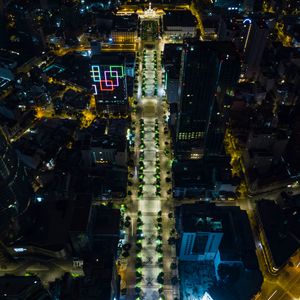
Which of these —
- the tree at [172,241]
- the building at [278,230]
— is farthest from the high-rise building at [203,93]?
the tree at [172,241]

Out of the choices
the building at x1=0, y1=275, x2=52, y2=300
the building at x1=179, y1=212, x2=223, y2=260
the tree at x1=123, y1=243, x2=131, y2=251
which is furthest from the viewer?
the tree at x1=123, y1=243, x2=131, y2=251

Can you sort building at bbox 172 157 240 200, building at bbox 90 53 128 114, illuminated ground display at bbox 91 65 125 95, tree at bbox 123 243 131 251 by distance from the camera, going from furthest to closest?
1. illuminated ground display at bbox 91 65 125 95
2. building at bbox 90 53 128 114
3. building at bbox 172 157 240 200
4. tree at bbox 123 243 131 251

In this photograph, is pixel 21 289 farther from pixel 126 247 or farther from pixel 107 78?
pixel 107 78

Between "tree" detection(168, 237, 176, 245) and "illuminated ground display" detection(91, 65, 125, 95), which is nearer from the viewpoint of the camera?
"tree" detection(168, 237, 176, 245)

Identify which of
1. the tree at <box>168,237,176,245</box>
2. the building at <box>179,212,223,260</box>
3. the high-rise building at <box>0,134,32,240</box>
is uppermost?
the high-rise building at <box>0,134,32,240</box>

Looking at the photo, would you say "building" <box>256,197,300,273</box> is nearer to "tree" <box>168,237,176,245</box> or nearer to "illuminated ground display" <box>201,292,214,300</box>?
"illuminated ground display" <box>201,292,214,300</box>

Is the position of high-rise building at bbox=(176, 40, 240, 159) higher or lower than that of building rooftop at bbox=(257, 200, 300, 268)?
higher

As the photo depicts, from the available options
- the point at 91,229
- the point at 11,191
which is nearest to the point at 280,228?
the point at 91,229

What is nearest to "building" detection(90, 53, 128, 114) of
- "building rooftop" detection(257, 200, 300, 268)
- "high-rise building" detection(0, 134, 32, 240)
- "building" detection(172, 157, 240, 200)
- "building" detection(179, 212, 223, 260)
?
"building" detection(172, 157, 240, 200)
